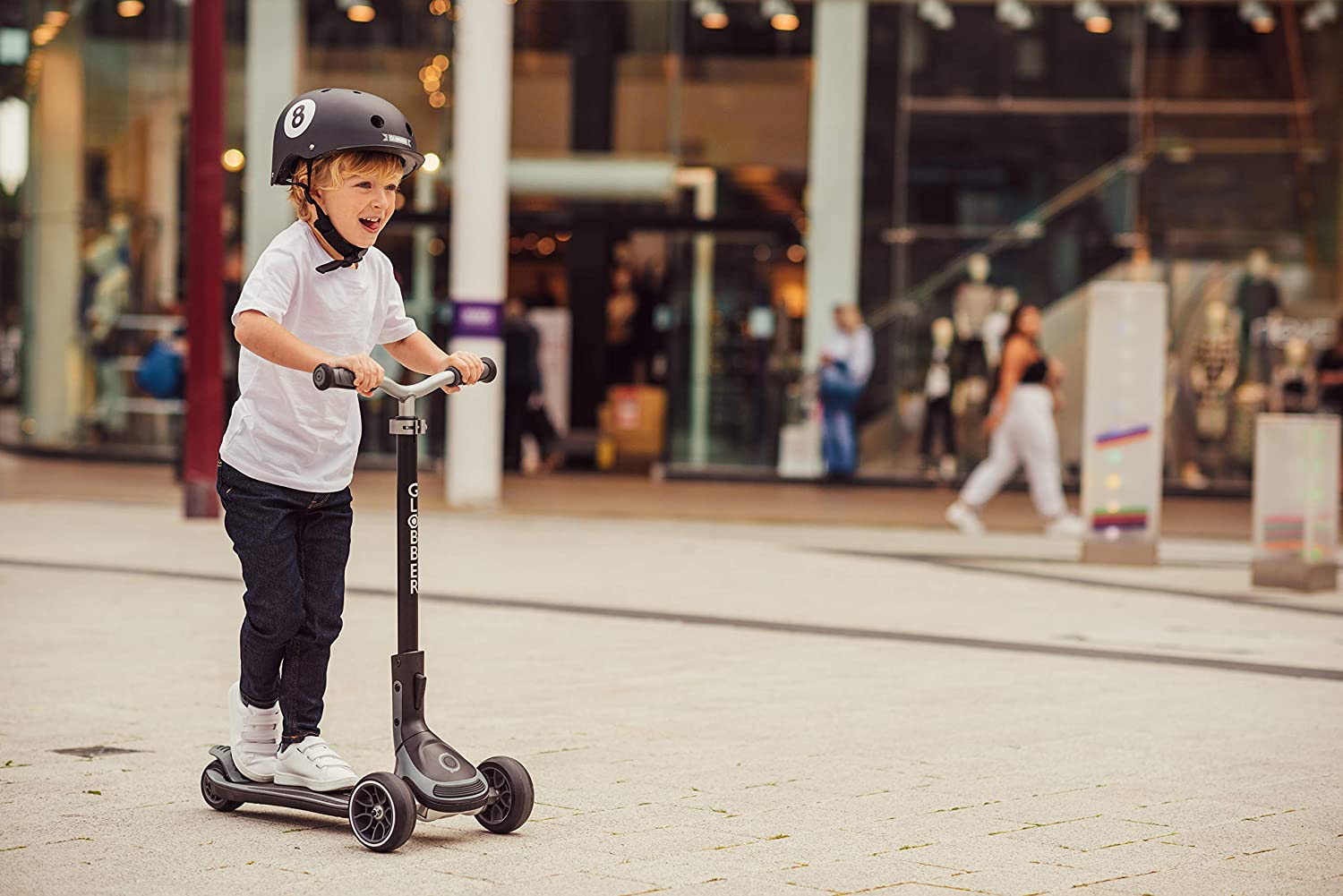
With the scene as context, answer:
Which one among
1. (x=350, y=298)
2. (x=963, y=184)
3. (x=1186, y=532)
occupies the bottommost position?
(x=1186, y=532)

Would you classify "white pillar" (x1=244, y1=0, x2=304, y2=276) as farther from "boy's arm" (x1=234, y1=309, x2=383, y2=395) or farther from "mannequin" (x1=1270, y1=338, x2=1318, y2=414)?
"boy's arm" (x1=234, y1=309, x2=383, y2=395)

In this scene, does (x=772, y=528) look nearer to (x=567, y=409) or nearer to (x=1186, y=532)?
(x=1186, y=532)

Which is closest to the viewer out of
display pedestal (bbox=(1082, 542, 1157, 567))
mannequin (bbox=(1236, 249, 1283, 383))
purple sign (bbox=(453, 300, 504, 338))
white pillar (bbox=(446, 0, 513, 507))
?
display pedestal (bbox=(1082, 542, 1157, 567))

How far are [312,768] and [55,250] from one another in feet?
61.2

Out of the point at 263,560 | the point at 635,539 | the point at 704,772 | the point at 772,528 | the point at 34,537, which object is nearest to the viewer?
the point at 263,560

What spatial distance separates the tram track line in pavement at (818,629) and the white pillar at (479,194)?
524 centimetres

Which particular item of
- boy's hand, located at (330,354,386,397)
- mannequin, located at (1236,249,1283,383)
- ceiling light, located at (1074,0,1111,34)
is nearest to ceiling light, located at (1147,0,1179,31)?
ceiling light, located at (1074,0,1111,34)

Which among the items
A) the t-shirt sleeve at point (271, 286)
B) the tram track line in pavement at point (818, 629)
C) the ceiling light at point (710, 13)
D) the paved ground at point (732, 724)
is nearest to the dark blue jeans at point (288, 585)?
the paved ground at point (732, 724)

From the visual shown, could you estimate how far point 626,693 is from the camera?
24.1 feet

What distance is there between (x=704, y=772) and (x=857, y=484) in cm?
1500

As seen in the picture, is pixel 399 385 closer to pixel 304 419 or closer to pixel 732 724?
pixel 304 419

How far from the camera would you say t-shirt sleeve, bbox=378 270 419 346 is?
5320 millimetres

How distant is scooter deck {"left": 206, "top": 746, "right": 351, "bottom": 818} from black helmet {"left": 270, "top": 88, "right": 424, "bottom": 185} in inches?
58.5

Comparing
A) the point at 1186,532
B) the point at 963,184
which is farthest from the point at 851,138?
the point at 1186,532
